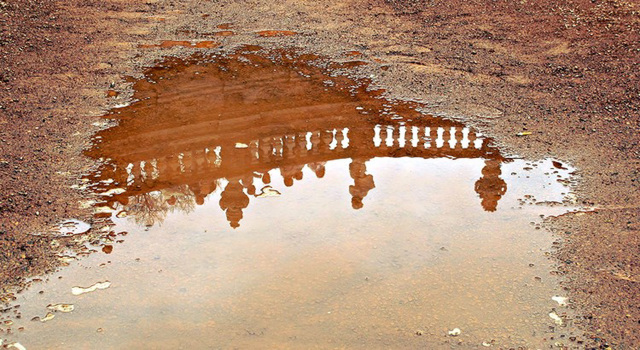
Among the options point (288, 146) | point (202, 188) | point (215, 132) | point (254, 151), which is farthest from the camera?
point (215, 132)

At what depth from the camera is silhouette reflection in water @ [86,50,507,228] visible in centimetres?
631

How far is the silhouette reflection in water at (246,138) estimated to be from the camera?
631 centimetres

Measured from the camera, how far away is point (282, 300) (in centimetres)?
479

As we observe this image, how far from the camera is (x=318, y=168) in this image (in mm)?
6797

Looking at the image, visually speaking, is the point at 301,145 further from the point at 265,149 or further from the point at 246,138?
the point at 246,138

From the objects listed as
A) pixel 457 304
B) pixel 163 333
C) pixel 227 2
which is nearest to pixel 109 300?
pixel 163 333

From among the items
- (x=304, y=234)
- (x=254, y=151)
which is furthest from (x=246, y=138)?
(x=304, y=234)

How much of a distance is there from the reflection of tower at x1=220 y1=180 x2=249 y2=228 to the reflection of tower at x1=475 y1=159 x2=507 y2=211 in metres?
2.26

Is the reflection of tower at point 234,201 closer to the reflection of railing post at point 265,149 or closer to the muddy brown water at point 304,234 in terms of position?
the muddy brown water at point 304,234

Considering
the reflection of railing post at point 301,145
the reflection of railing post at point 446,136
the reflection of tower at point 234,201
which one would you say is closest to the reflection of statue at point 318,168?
the reflection of railing post at point 301,145

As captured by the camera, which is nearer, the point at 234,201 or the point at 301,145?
the point at 234,201

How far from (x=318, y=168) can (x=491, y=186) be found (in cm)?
177

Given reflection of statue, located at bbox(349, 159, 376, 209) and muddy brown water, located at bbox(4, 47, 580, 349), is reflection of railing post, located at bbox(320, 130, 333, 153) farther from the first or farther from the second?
reflection of statue, located at bbox(349, 159, 376, 209)

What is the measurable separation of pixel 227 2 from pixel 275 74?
441cm
